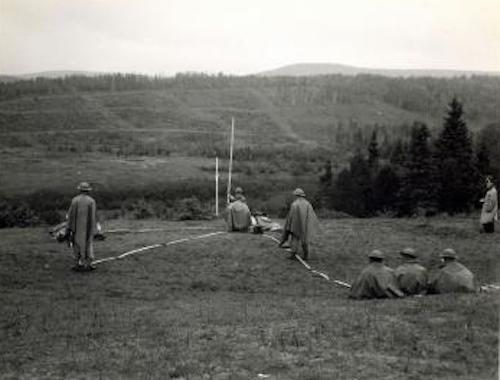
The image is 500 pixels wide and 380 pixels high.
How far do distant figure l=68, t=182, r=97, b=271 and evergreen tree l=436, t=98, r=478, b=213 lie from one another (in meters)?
32.1

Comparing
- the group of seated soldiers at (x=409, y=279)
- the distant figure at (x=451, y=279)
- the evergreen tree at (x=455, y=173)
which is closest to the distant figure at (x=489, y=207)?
the group of seated soldiers at (x=409, y=279)

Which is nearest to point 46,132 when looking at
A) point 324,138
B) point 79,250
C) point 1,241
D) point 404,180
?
point 324,138

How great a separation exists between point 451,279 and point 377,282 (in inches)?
56.9

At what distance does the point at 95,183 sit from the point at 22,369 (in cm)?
3816

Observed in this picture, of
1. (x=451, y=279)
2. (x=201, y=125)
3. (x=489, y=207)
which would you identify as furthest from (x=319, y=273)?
(x=201, y=125)

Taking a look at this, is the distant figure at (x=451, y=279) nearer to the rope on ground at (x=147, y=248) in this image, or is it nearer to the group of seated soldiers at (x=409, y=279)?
the group of seated soldiers at (x=409, y=279)

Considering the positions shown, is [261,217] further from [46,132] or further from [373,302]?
[46,132]

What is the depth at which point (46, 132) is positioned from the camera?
236 feet

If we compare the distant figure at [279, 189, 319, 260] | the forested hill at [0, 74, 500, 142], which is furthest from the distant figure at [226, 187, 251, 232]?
the forested hill at [0, 74, 500, 142]

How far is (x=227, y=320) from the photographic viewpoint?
12.4m

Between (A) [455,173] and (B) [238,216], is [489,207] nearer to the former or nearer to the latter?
(B) [238,216]

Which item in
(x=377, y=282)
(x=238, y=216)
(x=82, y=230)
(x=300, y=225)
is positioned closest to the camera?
(x=377, y=282)

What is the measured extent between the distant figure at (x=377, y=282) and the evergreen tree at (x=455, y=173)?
32.6m

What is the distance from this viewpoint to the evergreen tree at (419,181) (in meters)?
46.8
